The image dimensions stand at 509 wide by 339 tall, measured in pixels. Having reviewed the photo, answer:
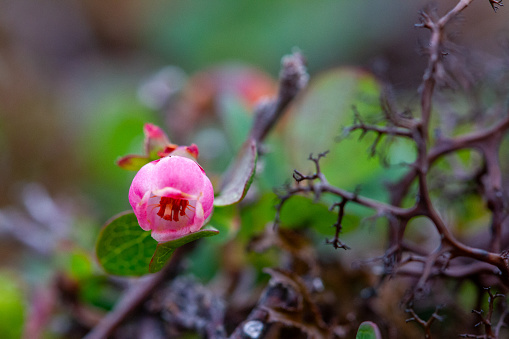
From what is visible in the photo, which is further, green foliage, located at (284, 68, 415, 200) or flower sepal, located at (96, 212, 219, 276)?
green foliage, located at (284, 68, 415, 200)

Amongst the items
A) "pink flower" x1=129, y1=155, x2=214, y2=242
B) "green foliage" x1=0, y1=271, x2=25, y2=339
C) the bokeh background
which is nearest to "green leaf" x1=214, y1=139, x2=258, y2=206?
"pink flower" x1=129, y1=155, x2=214, y2=242

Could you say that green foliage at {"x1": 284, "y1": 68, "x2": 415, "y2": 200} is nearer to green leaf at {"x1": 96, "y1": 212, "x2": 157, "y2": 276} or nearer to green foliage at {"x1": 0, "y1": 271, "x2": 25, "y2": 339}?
green leaf at {"x1": 96, "y1": 212, "x2": 157, "y2": 276}

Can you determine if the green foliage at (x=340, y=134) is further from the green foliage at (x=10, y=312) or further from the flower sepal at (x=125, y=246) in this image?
the green foliage at (x=10, y=312)

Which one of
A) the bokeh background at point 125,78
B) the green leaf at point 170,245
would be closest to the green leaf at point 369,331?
the green leaf at point 170,245

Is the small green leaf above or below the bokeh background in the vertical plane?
above

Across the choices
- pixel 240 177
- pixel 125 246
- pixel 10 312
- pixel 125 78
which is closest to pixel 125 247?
pixel 125 246
